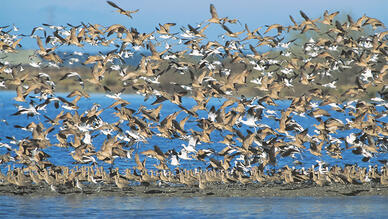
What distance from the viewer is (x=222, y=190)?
24.5 m

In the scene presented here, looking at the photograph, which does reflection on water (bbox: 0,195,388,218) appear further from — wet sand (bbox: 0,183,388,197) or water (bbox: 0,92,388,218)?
wet sand (bbox: 0,183,388,197)

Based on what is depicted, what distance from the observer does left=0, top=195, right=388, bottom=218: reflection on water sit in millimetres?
20359

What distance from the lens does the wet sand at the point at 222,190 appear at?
78.3 ft

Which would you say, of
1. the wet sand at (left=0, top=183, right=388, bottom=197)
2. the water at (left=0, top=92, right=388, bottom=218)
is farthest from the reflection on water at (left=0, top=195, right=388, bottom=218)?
the wet sand at (left=0, top=183, right=388, bottom=197)

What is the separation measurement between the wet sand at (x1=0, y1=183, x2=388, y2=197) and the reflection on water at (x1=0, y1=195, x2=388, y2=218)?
0.65m

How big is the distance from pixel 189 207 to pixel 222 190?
10.7 feet

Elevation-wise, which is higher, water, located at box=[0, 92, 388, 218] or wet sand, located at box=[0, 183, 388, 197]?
wet sand, located at box=[0, 183, 388, 197]

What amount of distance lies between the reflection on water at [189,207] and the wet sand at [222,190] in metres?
0.65

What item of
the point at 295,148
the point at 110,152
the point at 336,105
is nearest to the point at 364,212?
the point at 295,148

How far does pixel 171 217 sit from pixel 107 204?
3051 millimetres

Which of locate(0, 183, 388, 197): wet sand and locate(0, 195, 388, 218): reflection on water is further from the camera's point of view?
locate(0, 183, 388, 197): wet sand

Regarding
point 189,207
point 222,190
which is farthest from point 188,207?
point 222,190

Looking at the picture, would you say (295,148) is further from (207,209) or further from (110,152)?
(110,152)

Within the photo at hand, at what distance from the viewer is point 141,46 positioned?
→ 2602 cm
